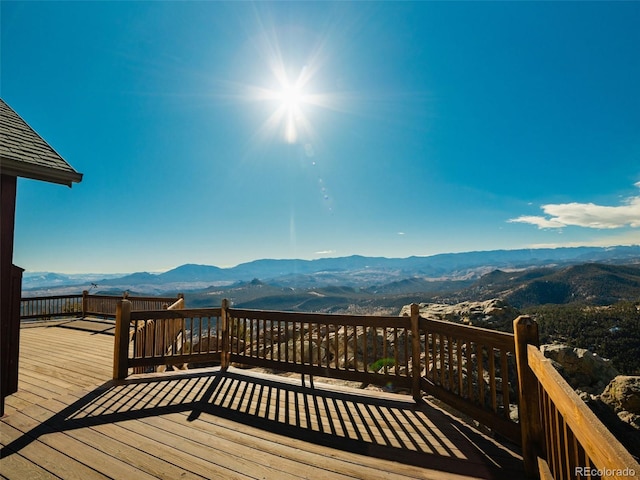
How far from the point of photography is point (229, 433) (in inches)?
140

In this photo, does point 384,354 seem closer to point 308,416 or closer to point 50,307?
point 308,416

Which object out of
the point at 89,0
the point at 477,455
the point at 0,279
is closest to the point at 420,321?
the point at 477,455

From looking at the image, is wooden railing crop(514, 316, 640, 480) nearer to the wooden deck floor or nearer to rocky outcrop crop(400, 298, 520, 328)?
the wooden deck floor

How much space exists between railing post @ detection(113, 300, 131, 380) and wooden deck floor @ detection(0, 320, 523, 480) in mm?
205

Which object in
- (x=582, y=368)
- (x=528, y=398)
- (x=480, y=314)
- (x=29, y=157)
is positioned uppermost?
(x=29, y=157)

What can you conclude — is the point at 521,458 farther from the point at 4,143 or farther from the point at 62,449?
the point at 4,143

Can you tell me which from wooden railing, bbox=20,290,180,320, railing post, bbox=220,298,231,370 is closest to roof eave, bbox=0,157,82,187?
railing post, bbox=220,298,231,370

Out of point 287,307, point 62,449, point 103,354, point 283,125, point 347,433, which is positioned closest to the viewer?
point 62,449

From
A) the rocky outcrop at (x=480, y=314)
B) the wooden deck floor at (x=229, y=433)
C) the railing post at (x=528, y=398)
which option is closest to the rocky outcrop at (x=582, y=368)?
the rocky outcrop at (x=480, y=314)

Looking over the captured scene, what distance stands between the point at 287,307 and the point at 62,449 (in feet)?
598

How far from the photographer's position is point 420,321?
4.41 meters

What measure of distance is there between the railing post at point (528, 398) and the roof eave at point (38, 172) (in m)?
6.18

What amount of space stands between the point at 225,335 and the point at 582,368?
10743 millimetres

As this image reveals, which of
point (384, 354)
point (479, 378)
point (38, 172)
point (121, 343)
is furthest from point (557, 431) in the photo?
point (38, 172)
